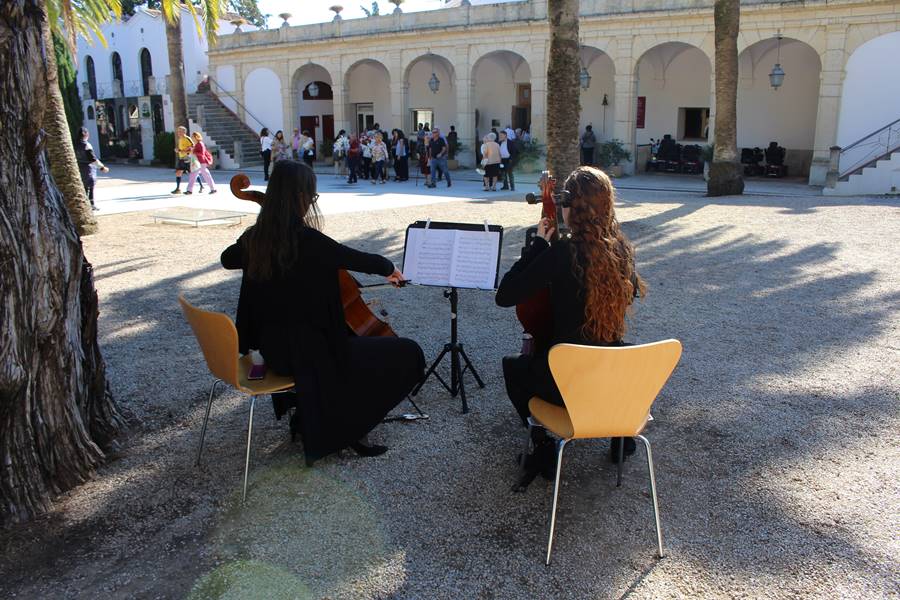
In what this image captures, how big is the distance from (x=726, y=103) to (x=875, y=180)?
437cm

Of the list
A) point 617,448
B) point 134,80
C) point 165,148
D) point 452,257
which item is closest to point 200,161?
point 165,148

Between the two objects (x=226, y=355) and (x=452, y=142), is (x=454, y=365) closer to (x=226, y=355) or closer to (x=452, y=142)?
(x=226, y=355)

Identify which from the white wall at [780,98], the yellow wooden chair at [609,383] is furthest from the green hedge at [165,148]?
the yellow wooden chair at [609,383]

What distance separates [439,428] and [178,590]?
1.78 m

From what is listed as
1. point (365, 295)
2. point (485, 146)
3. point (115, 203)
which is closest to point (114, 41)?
point (115, 203)

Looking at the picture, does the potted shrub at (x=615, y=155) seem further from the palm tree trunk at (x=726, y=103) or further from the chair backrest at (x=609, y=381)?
the chair backrest at (x=609, y=381)

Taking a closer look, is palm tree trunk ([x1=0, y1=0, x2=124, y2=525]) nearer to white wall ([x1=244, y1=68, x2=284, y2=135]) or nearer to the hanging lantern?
the hanging lantern

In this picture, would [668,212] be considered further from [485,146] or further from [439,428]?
[439,428]

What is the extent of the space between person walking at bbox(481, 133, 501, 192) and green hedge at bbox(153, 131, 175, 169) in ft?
48.9

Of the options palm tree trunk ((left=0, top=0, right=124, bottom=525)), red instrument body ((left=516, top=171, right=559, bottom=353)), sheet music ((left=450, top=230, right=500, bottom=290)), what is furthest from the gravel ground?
sheet music ((left=450, top=230, right=500, bottom=290))

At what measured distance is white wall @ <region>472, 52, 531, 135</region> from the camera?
82.8 ft

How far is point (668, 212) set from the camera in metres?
12.8

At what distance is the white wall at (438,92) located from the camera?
27297 mm

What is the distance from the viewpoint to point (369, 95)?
2934 centimetres
